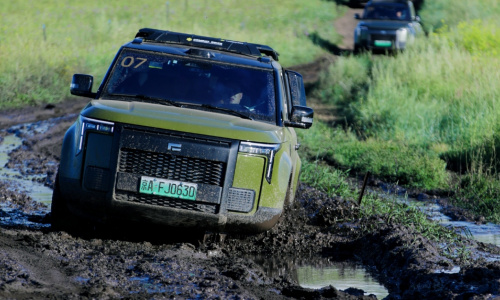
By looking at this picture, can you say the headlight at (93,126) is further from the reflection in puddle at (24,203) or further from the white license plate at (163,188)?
the reflection in puddle at (24,203)

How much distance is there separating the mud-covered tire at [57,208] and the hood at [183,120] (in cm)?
78

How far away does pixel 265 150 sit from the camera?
22.1ft

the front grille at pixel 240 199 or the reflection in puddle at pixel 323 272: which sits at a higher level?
the front grille at pixel 240 199

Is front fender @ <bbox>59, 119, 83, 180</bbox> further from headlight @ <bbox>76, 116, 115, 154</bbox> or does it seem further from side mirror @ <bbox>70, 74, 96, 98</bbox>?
side mirror @ <bbox>70, 74, 96, 98</bbox>

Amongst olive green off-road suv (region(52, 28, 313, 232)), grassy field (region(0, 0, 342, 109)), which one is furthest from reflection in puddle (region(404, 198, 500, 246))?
grassy field (region(0, 0, 342, 109))

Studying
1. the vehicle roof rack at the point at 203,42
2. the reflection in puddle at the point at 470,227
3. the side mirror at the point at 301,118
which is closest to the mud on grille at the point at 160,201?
the side mirror at the point at 301,118

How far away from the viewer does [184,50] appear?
25.9 feet

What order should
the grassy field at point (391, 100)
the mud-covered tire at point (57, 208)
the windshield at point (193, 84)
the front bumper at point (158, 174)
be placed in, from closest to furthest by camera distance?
the front bumper at point (158, 174)
the mud-covered tire at point (57, 208)
the windshield at point (193, 84)
the grassy field at point (391, 100)

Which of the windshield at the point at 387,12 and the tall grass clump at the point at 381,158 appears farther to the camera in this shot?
the windshield at the point at 387,12

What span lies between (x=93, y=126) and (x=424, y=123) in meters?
9.76

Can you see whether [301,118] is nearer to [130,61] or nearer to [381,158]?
[130,61]

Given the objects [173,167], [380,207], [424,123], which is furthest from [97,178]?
[424,123]

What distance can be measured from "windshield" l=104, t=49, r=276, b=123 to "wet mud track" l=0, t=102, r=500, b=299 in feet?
3.86

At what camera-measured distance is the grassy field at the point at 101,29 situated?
19.5m
